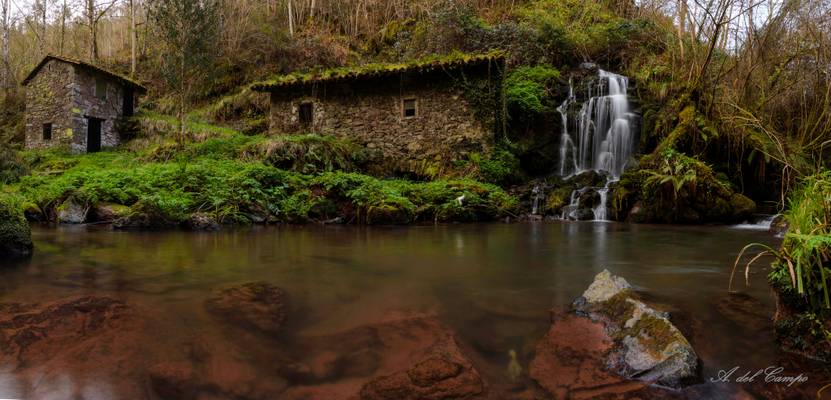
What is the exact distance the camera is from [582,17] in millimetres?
20078

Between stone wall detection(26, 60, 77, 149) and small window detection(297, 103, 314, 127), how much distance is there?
1323 centimetres

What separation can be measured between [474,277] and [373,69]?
41.6 ft

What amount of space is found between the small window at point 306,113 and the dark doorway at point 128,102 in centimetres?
1349

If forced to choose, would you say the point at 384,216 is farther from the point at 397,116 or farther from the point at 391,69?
→ the point at 391,69

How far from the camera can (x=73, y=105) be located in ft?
71.2

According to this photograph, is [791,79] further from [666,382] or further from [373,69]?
[666,382]

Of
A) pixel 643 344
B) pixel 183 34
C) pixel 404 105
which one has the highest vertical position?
pixel 183 34

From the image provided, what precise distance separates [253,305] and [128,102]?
26.9 meters

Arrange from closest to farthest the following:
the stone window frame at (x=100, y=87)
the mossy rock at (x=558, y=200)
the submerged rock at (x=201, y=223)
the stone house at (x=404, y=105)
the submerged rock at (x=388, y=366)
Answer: the submerged rock at (x=388, y=366), the submerged rock at (x=201, y=223), the mossy rock at (x=558, y=200), the stone house at (x=404, y=105), the stone window frame at (x=100, y=87)

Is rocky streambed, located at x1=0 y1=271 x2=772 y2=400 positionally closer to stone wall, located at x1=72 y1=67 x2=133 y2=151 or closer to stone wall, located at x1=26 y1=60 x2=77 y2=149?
stone wall, located at x1=72 y1=67 x2=133 y2=151

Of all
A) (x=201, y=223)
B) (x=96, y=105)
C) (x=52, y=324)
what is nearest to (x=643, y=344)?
(x=52, y=324)

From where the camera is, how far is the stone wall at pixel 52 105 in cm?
2175

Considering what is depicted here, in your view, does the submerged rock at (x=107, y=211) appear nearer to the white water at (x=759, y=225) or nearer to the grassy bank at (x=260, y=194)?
the grassy bank at (x=260, y=194)
